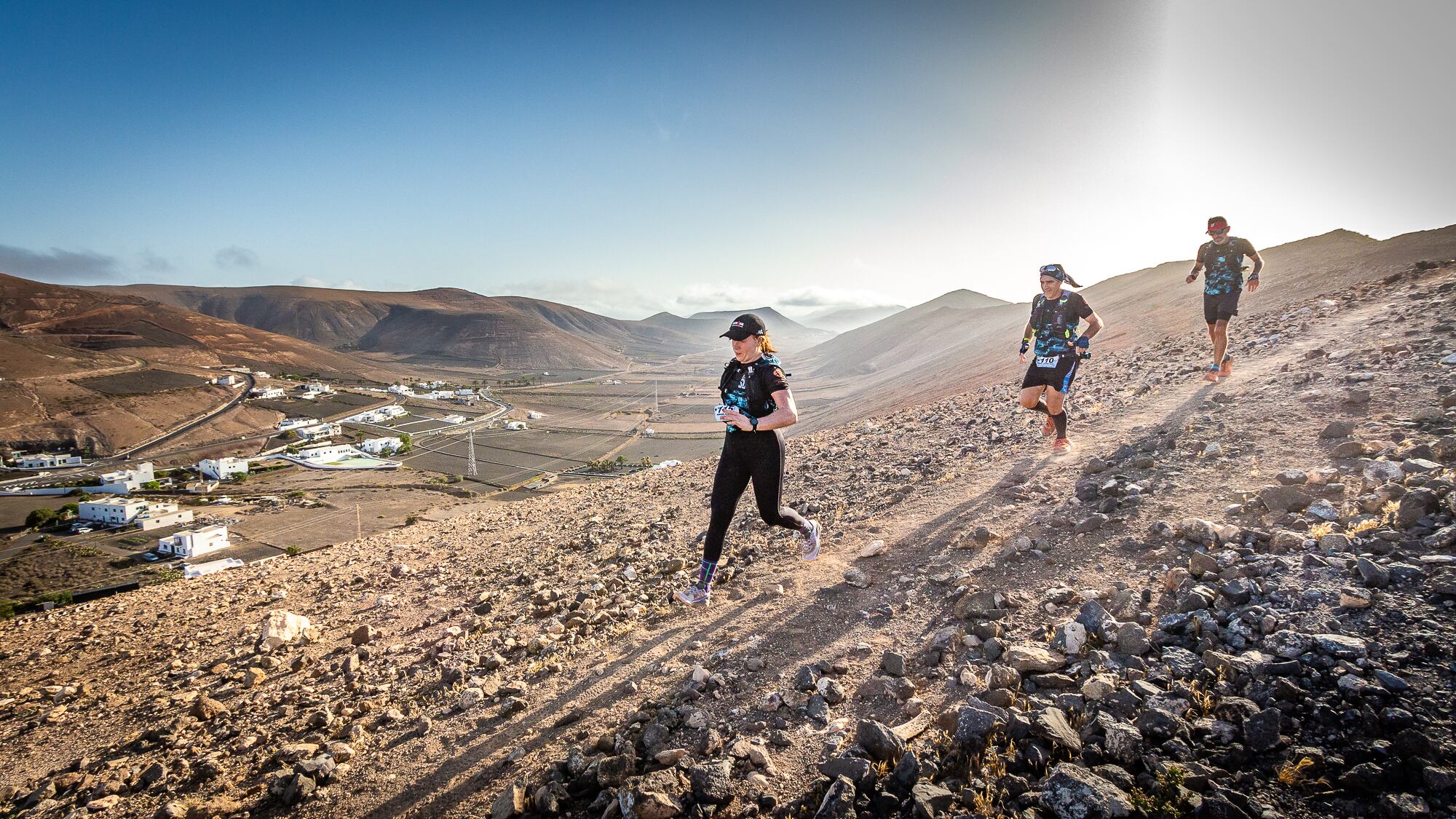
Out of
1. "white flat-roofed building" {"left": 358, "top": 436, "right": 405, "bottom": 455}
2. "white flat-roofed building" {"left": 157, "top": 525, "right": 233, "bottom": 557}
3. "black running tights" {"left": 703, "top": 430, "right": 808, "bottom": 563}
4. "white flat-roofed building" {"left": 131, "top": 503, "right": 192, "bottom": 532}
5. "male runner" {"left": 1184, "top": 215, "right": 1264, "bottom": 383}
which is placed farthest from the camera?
"white flat-roofed building" {"left": 358, "top": 436, "right": 405, "bottom": 455}

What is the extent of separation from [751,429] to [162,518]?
5309 centimetres

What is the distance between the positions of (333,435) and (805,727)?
81.5 meters

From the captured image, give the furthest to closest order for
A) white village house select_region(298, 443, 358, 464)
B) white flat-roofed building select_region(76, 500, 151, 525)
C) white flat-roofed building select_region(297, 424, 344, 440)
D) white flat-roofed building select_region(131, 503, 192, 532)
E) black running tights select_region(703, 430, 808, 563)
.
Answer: white flat-roofed building select_region(297, 424, 344, 440), white village house select_region(298, 443, 358, 464), white flat-roofed building select_region(76, 500, 151, 525), white flat-roofed building select_region(131, 503, 192, 532), black running tights select_region(703, 430, 808, 563)

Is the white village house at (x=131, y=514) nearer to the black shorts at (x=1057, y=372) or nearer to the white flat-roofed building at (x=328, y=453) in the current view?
the white flat-roofed building at (x=328, y=453)

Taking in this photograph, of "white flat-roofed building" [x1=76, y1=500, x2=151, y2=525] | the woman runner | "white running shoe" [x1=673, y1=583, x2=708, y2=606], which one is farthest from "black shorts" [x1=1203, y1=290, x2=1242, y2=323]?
"white flat-roofed building" [x1=76, y1=500, x2=151, y2=525]

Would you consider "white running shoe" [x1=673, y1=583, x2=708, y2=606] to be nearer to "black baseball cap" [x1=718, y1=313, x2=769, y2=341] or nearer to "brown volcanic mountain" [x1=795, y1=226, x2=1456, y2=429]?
"black baseball cap" [x1=718, y1=313, x2=769, y2=341]

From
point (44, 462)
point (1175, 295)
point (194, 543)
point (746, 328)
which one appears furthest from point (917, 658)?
point (44, 462)

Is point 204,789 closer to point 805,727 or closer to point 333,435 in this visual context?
point 805,727

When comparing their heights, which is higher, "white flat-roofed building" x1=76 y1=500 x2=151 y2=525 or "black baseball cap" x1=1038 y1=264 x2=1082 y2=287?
"black baseball cap" x1=1038 y1=264 x2=1082 y2=287

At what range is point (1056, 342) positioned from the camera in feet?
21.3

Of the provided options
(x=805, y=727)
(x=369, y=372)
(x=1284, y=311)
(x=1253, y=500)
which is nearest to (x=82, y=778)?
(x=805, y=727)

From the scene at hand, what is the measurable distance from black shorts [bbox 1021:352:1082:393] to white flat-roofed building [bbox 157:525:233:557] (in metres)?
42.8

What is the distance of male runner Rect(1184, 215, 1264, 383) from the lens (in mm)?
7648

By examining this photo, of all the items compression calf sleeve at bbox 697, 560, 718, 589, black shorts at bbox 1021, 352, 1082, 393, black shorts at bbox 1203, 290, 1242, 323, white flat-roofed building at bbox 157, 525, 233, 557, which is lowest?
white flat-roofed building at bbox 157, 525, 233, 557
